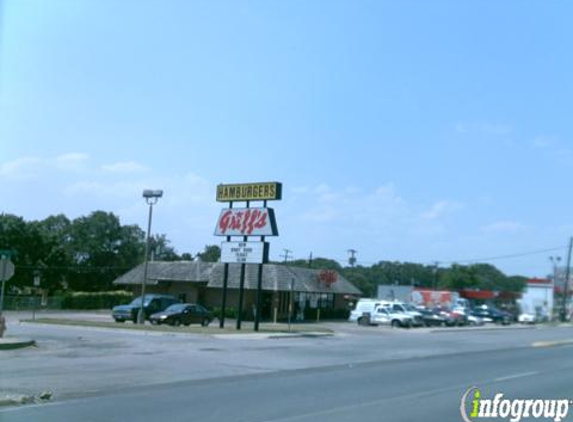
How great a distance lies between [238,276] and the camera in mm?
56906

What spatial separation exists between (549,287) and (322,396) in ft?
278

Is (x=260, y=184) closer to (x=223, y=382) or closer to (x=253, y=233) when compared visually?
(x=253, y=233)

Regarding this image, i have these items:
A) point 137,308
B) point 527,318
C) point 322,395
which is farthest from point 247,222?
point 527,318

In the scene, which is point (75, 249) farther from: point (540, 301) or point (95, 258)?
point (540, 301)

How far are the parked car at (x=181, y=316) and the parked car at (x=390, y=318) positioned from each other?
1603cm

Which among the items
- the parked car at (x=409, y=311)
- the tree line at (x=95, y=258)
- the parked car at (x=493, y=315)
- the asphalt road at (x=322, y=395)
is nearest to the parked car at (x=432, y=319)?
the parked car at (x=409, y=311)

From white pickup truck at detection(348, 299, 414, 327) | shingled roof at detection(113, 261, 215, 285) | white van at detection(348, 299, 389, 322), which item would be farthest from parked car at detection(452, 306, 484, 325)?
shingled roof at detection(113, 261, 215, 285)

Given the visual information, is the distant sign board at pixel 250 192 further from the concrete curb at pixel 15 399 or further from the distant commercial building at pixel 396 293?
the distant commercial building at pixel 396 293

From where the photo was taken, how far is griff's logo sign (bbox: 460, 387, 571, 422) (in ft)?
38.3

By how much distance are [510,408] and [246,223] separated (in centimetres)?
2852

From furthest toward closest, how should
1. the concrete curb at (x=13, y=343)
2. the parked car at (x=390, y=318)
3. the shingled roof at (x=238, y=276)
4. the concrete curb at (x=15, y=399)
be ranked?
the shingled roof at (x=238, y=276), the parked car at (x=390, y=318), the concrete curb at (x=13, y=343), the concrete curb at (x=15, y=399)

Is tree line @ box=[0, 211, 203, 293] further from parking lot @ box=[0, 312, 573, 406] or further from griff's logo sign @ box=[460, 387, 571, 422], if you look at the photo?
griff's logo sign @ box=[460, 387, 571, 422]

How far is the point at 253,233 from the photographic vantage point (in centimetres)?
4006

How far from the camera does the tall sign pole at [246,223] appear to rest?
129ft
